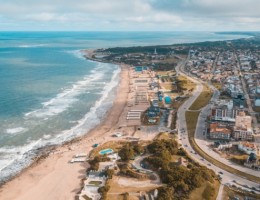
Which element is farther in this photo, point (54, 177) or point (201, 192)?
point (54, 177)

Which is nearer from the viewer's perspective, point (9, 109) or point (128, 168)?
point (128, 168)

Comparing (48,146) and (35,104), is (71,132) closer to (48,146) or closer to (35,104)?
(48,146)

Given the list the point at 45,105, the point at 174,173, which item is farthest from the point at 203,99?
the point at 174,173

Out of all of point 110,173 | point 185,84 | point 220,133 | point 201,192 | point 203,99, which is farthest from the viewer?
point 185,84

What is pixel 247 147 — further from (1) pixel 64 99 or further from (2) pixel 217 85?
(2) pixel 217 85

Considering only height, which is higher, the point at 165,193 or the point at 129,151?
the point at 129,151

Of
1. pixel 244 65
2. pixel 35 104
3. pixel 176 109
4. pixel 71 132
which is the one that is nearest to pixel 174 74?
pixel 244 65

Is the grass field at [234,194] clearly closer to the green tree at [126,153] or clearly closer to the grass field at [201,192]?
the grass field at [201,192]
